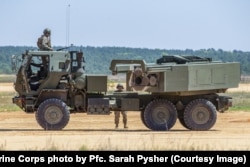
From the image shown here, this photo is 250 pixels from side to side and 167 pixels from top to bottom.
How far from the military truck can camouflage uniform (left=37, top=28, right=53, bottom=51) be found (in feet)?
A: 1.42

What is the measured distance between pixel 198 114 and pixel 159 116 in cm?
126

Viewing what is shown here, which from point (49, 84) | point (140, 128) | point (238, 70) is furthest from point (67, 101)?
point (238, 70)

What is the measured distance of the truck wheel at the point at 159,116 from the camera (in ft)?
103

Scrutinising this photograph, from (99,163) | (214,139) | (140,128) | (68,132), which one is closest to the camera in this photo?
(99,163)

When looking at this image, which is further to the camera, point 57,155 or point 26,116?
point 26,116

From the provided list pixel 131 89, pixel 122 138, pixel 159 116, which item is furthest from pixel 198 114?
pixel 122 138

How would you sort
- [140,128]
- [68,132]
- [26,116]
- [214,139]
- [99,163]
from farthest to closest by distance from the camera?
[26,116]
[140,128]
[68,132]
[214,139]
[99,163]

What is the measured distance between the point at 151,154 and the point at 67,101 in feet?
37.0

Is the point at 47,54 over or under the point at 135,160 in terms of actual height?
over

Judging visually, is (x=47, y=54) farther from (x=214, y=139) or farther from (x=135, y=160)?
(x=135, y=160)

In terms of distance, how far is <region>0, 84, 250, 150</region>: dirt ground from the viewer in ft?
79.5

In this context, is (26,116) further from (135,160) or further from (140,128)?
(135,160)

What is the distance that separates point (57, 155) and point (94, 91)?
10.9 meters

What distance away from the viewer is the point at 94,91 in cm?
3152
